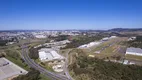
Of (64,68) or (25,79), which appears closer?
(25,79)

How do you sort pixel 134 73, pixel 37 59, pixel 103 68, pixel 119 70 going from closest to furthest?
pixel 134 73
pixel 119 70
pixel 103 68
pixel 37 59

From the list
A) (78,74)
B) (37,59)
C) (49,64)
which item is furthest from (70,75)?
(37,59)

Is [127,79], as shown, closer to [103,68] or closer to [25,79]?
[103,68]

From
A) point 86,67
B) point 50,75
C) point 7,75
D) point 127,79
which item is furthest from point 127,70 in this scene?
point 7,75

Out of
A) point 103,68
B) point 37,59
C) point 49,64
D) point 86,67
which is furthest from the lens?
point 37,59

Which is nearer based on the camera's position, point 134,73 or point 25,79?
point 25,79

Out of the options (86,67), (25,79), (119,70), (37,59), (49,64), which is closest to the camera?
(25,79)

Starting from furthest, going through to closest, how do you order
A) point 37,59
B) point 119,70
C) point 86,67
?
1. point 37,59
2. point 86,67
3. point 119,70

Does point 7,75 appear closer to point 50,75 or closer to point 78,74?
point 50,75
